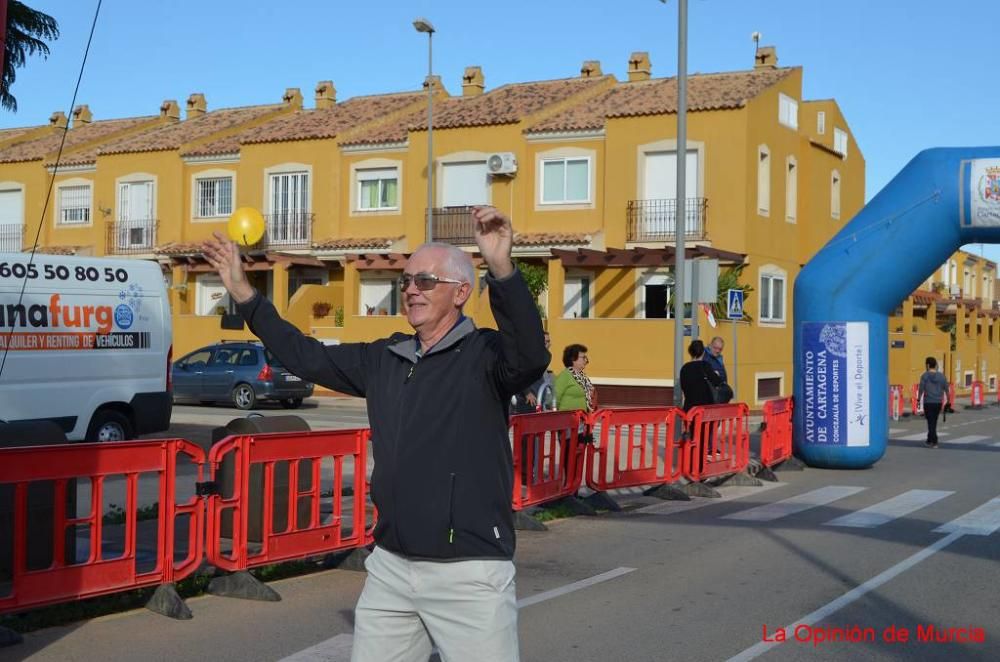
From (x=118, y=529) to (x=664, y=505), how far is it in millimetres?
7191

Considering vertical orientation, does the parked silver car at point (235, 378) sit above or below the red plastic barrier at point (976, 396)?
above

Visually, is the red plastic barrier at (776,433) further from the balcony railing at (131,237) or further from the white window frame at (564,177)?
the balcony railing at (131,237)

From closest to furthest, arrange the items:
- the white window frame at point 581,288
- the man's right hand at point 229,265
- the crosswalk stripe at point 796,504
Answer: the man's right hand at point 229,265 < the crosswalk stripe at point 796,504 < the white window frame at point 581,288

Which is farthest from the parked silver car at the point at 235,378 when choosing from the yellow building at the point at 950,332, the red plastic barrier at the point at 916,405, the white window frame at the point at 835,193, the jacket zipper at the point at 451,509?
the jacket zipper at the point at 451,509

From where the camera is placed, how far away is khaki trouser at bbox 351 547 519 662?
3838mm

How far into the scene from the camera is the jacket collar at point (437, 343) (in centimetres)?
403

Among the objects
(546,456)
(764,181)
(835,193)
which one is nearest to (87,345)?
(546,456)

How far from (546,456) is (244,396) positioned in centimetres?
1748

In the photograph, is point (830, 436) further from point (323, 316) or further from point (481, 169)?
point (323, 316)

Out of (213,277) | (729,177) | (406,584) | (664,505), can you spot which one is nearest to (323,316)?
(213,277)

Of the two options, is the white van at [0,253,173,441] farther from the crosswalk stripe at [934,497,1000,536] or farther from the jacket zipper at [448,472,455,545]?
the jacket zipper at [448,472,455,545]

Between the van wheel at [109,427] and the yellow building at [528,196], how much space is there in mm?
17278

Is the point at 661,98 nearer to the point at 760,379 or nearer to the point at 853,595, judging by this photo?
the point at 760,379

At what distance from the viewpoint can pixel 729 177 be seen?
32281 mm
